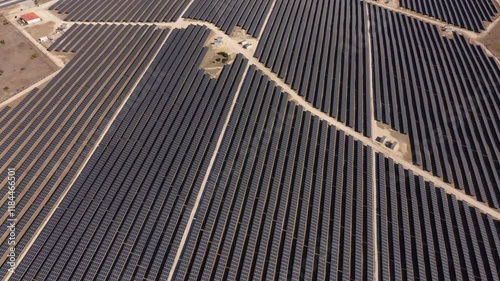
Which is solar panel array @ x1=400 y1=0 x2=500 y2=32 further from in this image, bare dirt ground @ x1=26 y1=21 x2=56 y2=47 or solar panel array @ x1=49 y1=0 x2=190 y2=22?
bare dirt ground @ x1=26 y1=21 x2=56 y2=47

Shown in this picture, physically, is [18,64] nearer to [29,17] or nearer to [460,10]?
[29,17]

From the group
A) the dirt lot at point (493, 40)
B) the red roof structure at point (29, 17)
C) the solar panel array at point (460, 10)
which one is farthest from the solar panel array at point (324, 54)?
the red roof structure at point (29, 17)

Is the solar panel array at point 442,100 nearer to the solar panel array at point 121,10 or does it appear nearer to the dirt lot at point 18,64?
the solar panel array at point 121,10

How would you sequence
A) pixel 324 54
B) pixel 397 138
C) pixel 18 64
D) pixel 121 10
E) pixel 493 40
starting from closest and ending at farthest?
pixel 397 138, pixel 18 64, pixel 324 54, pixel 121 10, pixel 493 40

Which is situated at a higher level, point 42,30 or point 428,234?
point 42,30

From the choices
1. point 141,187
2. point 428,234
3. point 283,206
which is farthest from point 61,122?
point 428,234

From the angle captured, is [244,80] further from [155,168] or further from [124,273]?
[124,273]

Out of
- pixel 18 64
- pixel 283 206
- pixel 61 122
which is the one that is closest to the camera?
pixel 283 206
